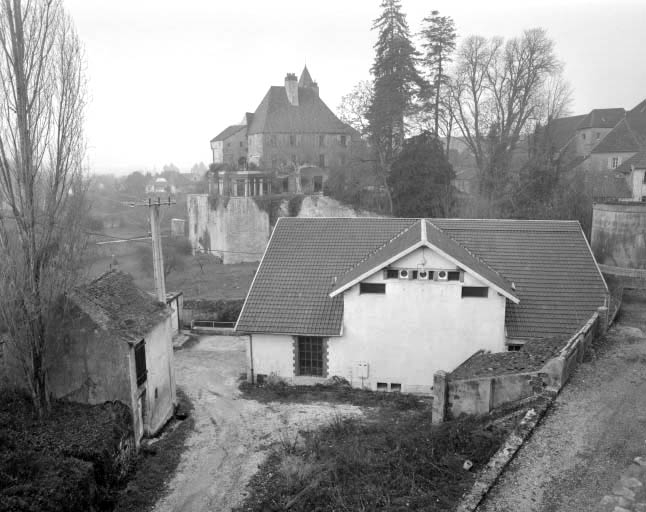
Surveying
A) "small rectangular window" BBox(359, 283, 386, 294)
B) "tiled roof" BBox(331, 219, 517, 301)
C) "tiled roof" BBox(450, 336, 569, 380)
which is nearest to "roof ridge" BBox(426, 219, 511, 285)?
"tiled roof" BBox(331, 219, 517, 301)

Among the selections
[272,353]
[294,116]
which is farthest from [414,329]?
[294,116]

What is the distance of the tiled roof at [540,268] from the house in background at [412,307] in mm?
43

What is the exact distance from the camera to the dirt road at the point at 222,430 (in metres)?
12.8

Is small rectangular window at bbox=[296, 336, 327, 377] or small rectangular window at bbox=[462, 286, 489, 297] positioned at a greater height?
small rectangular window at bbox=[462, 286, 489, 297]

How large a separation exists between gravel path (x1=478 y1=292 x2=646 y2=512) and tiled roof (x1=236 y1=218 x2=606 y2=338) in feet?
11.0

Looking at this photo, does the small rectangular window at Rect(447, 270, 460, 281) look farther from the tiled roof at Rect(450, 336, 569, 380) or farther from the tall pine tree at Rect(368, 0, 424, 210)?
the tall pine tree at Rect(368, 0, 424, 210)

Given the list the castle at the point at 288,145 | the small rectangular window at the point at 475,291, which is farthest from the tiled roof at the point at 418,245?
the castle at the point at 288,145

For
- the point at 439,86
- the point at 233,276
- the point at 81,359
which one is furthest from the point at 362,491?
the point at 439,86

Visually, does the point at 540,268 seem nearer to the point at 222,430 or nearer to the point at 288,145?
the point at 222,430

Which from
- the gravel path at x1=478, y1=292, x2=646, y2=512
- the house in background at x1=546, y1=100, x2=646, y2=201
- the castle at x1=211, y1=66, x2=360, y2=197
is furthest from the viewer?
the castle at x1=211, y1=66, x2=360, y2=197

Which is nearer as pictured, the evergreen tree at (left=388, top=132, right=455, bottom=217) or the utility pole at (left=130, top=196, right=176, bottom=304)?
the utility pole at (left=130, top=196, right=176, bottom=304)

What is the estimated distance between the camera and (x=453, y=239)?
21.9 metres

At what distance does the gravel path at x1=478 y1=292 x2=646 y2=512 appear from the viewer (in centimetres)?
969

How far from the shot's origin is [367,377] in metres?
19.6
